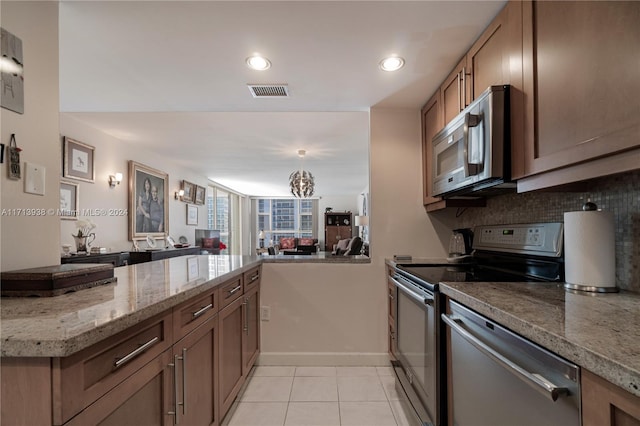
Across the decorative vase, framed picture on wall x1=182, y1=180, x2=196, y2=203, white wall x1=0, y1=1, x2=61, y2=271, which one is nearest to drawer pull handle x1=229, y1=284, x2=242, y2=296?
white wall x1=0, y1=1, x2=61, y2=271

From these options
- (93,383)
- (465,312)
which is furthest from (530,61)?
(93,383)

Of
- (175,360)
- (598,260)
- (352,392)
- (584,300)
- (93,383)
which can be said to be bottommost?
(352,392)

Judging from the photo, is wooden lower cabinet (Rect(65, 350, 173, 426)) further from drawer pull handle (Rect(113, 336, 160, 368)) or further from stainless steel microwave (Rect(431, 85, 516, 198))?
stainless steel microwave (Rect(431, 85, 516, 198))

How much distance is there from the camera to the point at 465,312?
3.77 feet

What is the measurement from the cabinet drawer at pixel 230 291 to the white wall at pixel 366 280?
23.7 inches

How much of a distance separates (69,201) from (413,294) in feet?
11.8

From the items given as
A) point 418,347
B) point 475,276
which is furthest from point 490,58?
point 418,347

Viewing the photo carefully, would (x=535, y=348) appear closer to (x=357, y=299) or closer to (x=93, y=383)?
(x=93, y=383)

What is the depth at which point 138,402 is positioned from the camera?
93cm

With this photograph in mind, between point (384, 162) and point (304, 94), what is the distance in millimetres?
865

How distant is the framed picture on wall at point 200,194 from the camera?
21.2 ft

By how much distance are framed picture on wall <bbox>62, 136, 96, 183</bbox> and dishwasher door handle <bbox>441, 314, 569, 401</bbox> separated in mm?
3850

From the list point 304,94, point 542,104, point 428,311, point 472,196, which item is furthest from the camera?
point 304,94

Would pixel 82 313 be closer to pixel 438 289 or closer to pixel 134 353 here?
pixel 134 353
